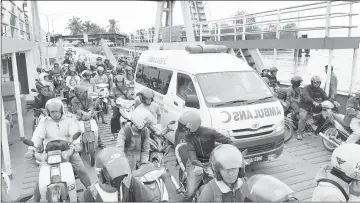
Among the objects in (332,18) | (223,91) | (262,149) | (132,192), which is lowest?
(262,149)

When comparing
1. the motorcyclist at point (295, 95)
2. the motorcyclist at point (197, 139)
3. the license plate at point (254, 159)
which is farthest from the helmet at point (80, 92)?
the motorcyclist at point (295, 95)

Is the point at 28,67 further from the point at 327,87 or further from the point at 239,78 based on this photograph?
the point at 327,87

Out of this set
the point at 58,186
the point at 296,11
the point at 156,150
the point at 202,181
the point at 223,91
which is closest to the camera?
the point at 58,186

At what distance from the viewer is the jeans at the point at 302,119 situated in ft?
24.0

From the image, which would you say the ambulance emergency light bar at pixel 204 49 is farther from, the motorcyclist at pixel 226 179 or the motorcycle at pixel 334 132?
the motorcyclist at pixel 226 179

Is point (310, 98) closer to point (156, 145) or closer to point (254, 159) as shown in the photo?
point (254, 159)

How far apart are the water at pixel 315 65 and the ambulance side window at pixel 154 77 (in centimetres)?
503

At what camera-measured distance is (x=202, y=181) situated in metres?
3.95

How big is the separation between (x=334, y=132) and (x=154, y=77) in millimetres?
4257

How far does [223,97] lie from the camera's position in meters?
5.50

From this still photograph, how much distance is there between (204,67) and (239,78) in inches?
27.7

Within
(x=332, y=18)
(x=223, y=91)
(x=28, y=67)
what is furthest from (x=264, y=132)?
(x=28, y=67)

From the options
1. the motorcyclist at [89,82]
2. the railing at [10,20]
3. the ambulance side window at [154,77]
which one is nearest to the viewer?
the railing at [10,20]

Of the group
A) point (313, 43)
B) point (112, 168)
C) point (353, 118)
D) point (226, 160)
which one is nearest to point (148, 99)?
point (112, 168)
